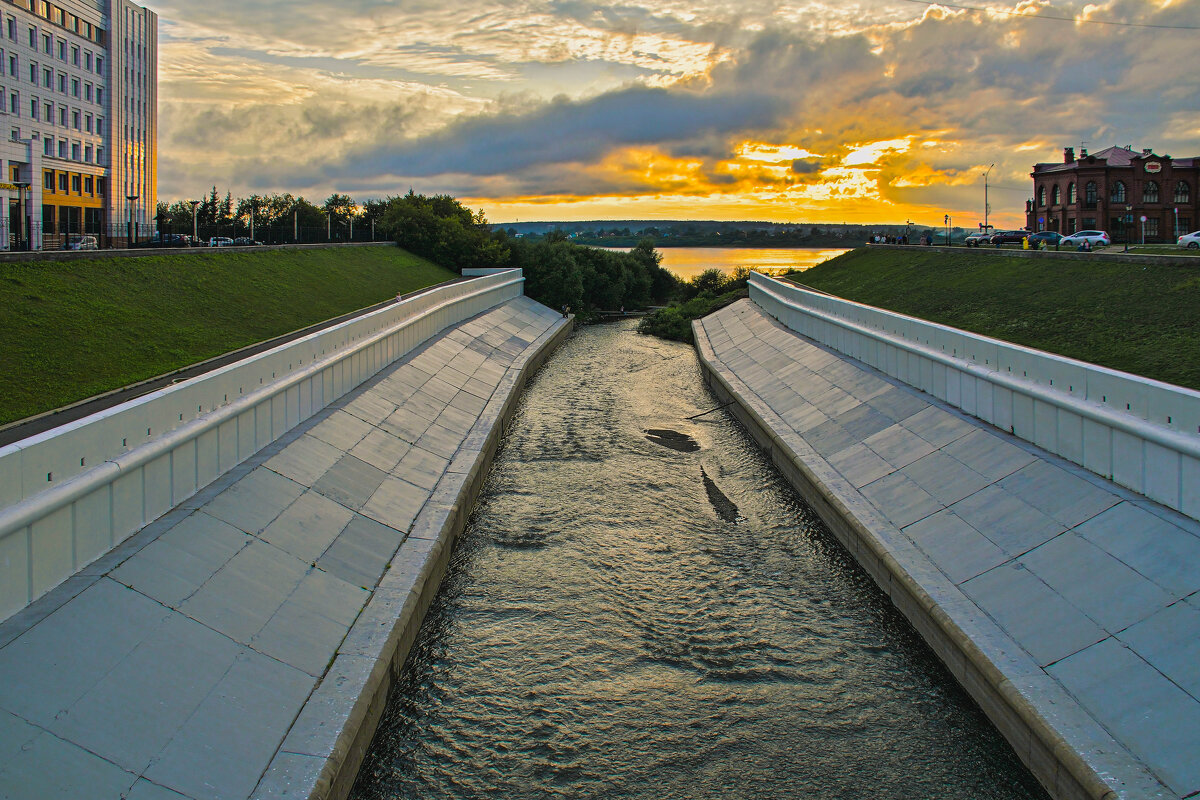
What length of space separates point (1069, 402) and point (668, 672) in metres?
8.70

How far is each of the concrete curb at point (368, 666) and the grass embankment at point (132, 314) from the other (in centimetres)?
785

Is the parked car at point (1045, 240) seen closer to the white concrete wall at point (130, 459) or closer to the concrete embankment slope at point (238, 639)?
the concrete embankment slope at point (238, 639)

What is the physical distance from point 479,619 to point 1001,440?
36.2 feet

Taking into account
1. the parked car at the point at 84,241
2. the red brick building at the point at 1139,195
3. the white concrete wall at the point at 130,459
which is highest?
the red brick building at the point at 1139,195

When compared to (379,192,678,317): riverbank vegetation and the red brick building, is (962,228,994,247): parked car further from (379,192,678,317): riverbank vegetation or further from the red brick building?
(379,192,678,317): riverbank vegetation

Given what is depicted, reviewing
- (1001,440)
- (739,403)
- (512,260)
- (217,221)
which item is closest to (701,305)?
(512,260)

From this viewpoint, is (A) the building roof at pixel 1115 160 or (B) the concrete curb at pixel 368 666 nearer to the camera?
(B) the concrete curb at pixel 368 666

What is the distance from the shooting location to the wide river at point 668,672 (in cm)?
1189

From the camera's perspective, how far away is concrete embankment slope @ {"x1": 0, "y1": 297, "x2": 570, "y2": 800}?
29.0ft

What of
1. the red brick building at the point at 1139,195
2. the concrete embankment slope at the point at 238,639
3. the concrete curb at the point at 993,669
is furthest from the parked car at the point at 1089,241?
the concrete embankment slope at the point at 238,639

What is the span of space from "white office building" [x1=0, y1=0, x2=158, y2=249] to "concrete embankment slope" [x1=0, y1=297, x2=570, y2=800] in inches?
2069

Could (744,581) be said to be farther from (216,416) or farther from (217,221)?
(217,221)

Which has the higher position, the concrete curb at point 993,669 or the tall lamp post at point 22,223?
the tall lamp post at point 22,223

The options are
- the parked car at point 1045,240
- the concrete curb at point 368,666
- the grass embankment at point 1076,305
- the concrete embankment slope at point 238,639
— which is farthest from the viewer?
the parked car at point 1045,240
